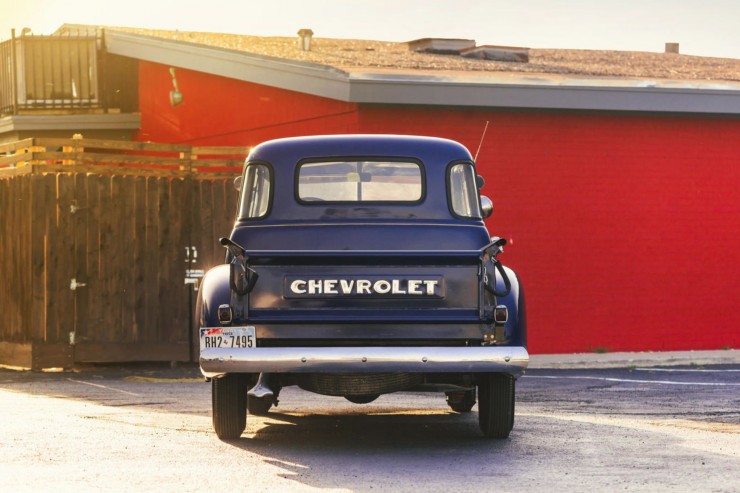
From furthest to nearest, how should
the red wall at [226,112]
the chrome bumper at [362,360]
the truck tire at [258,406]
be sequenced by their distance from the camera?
the red wall at [226,112]
the truck tire at [258,406]
the chrome bumper at [362,360]

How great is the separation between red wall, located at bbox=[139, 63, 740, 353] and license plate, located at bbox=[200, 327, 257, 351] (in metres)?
9.63

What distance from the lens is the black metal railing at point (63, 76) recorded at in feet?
Answer: 76.9

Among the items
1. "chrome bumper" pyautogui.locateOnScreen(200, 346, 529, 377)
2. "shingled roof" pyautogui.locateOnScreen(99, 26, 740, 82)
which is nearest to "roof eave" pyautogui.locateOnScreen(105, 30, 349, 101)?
"shingled roof" pyautogui.locateOnScreen(99, 26, 740, 82)

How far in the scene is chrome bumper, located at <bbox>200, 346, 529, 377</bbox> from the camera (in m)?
8.78

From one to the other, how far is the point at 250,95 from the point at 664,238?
6487 mm

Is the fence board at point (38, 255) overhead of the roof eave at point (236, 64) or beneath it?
beneath

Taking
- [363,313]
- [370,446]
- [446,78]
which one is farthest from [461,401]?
[446,78]

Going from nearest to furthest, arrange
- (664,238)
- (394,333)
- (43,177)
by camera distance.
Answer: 1. (394,333)
2. (43,177)
3. (664,238)

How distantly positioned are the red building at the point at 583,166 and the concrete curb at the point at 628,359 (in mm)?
536

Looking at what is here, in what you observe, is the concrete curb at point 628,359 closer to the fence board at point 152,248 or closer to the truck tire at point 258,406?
the fence board at point 152,248

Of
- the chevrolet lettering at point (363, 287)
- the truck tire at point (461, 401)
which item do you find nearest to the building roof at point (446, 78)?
the truck tire at point (461, 401)

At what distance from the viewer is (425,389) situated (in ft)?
31.4

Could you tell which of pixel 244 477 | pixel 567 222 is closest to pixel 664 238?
pixel 567 222

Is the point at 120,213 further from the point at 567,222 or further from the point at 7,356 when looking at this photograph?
the point at 567,222
